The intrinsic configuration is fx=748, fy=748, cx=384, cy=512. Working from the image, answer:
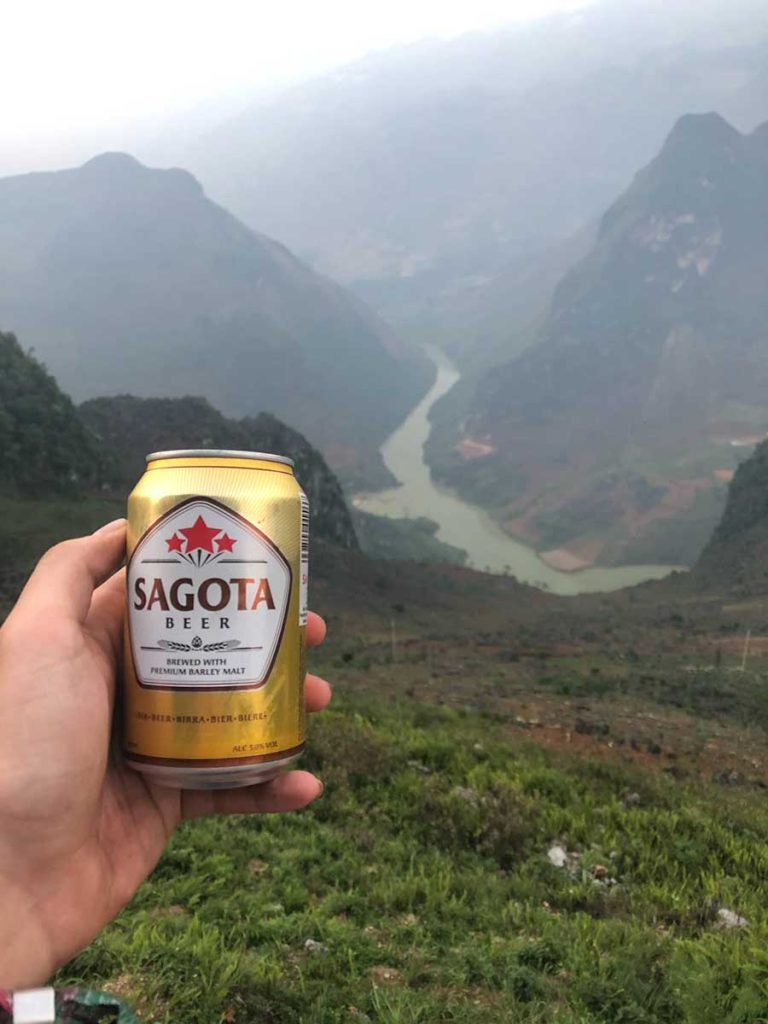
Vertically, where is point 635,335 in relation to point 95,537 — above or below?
above

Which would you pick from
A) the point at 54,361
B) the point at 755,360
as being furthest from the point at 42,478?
the point at 755,360

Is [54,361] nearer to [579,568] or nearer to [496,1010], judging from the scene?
[579,568]

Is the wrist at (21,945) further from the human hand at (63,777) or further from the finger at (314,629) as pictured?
the finger at (314,629)

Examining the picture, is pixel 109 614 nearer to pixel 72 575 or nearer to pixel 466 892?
pixel 72 575

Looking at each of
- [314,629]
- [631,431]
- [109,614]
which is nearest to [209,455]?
[109,614]

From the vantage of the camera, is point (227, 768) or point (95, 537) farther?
point (95, 537)

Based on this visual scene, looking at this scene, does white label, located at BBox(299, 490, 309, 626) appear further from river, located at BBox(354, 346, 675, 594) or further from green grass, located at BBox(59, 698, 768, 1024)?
river, located at BBox(354, 346, 675, 594)

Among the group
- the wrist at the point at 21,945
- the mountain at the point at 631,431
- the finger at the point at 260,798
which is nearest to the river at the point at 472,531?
the mountain at the point at 631,431

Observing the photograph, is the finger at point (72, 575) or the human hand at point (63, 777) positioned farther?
the finger at point (72, 575)

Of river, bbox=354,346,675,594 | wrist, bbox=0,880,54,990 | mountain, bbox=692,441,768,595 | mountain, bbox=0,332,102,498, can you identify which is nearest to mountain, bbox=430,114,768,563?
river, bbox=354,346,675,594
